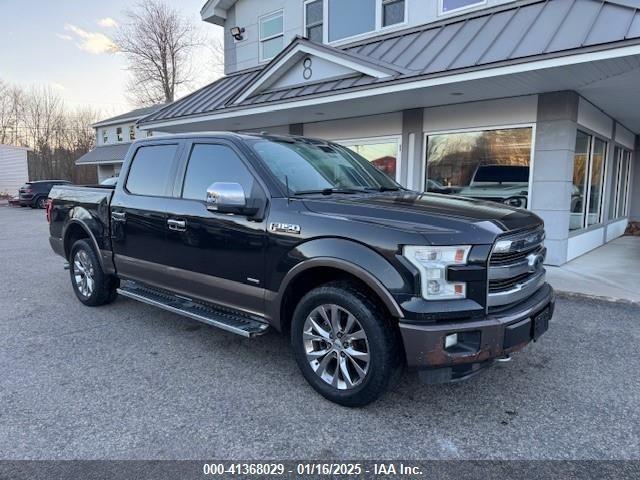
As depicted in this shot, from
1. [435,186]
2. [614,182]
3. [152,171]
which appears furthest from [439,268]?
[614,182]

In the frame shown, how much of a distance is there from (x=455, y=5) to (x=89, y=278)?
8449mm

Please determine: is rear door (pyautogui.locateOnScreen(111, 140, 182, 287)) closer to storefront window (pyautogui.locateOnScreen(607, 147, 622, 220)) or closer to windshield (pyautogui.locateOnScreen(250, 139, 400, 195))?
windshield (pyautogui.locateOnScreen(250, 139, 400, 195))

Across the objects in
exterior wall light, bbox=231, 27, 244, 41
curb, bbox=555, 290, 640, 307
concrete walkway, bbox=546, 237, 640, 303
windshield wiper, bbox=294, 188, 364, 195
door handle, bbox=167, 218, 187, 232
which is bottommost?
curb, bbox=555, 290, 640, 307

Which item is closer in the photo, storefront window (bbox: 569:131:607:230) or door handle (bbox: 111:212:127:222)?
door handle (bbox: 111:212:127:222)

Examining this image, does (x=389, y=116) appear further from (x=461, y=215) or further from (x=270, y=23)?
(x=461, y=215)

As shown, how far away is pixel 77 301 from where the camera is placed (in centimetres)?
571

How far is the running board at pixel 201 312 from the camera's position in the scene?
11.3 ft

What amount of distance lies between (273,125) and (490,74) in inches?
258

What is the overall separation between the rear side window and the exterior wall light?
971 cm

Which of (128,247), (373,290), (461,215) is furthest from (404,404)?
→ (128,247)

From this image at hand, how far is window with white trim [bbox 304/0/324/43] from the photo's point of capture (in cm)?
1127

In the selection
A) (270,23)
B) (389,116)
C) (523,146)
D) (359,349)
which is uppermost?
(270,23)

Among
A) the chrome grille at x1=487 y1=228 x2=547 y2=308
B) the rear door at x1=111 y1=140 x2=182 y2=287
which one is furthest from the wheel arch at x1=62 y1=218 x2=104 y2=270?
the chrome grille at x1=487 y1=228 x2=547 y2=308

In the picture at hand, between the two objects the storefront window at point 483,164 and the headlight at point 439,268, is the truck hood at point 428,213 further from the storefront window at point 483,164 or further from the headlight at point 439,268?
the storefront window at point 483,164
